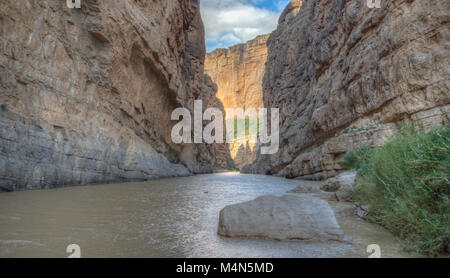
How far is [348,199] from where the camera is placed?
16.9 ft

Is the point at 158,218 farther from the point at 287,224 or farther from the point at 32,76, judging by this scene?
the point at 32,76

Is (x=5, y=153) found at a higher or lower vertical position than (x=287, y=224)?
higher

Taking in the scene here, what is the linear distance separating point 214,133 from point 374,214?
141 feet

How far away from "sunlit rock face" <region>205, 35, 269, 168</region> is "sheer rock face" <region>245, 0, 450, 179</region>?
5382 centimetres

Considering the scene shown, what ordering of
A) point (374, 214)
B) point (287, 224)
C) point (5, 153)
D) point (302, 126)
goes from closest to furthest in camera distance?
point (287, 224) → point (374, 214) → point (5, 153) → point (302, 126)

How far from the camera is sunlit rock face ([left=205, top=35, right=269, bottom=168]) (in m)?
77.4

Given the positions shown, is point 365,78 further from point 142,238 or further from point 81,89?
point 81,89

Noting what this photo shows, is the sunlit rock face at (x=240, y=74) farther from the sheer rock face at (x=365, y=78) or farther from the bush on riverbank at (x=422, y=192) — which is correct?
the bush on riverbank at (x=422, y=192)

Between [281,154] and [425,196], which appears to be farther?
[281,154]

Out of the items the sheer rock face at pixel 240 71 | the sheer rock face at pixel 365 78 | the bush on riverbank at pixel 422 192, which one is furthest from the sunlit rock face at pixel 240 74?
the bush on riverbank at pixel 422 192

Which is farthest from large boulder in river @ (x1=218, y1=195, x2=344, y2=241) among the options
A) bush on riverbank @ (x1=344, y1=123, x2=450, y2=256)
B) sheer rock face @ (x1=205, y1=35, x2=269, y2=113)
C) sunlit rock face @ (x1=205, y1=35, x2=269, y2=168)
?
sheer rock face @ (x1=205, y1=35, x2=269, y2=113)

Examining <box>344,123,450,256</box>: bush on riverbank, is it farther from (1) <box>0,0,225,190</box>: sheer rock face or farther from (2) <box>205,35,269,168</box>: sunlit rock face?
(2) <box>205,35,269,168</box>: sunlit rock face

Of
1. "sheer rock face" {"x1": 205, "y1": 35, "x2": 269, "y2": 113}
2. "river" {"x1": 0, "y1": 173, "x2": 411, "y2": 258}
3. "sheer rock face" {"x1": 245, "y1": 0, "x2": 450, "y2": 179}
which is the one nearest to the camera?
"river" {"x1": 0, "y1": 173, "x2": 411, "y2": 258}
